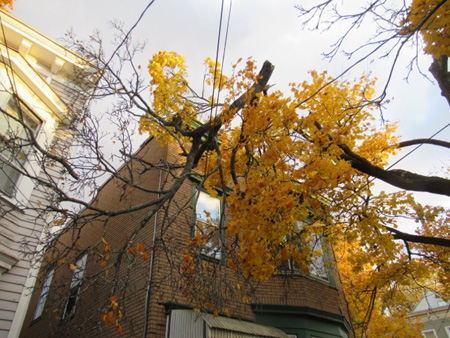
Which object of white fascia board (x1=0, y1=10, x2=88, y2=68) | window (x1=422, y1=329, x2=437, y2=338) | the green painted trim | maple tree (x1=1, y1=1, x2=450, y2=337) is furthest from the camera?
window (x1=422, y1=329, x2=437, y2=338)

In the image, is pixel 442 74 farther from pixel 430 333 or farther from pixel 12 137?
pixel 430 333

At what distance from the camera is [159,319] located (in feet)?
22.5

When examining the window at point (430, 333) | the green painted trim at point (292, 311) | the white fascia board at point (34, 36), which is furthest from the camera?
the window at point (430, 333)

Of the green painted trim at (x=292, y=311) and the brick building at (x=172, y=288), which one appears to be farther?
the green painted trim at (x=292, y=311)

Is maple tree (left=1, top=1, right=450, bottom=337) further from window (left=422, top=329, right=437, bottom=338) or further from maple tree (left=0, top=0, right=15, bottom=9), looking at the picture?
window (left=422, top=329, right=437, bottom=338)

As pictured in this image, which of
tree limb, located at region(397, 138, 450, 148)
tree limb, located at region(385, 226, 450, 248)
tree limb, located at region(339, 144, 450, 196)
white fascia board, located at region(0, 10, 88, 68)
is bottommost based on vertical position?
tree limb, located at region(385, 226, 450, 248)

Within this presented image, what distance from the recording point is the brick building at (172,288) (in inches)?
222

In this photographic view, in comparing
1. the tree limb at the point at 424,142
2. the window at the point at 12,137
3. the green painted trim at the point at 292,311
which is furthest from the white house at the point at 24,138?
the tree limb at the point at 424,142

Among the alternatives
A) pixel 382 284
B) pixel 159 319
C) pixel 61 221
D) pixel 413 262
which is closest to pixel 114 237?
pixel 159 319

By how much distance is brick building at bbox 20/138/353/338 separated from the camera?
564 centimetres

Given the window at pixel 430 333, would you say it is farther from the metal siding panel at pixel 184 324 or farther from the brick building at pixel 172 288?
the metal siding panel at pixel 184 324

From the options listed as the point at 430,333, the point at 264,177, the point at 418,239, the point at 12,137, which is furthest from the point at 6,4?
the point at 430,333

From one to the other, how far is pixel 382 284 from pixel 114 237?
27.2ft

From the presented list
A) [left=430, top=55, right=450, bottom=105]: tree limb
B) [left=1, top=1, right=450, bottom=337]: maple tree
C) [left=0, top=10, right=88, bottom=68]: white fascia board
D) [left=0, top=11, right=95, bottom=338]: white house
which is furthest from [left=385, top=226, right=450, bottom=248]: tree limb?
[left=0, top=10, right=88, bottom=68]: white fascia board
